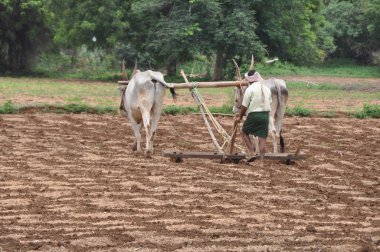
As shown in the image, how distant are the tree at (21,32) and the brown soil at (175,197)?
2493 cm

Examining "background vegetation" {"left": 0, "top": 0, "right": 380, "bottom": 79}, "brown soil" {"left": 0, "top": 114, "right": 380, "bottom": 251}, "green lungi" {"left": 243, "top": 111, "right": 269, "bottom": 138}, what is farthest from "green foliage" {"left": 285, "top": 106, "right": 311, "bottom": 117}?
"background vegetation" {"left": 0, "top": 0, "right": 380, "bottom": 79}

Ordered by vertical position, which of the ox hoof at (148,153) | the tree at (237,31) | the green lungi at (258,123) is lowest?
the ox hoof at (148,153)

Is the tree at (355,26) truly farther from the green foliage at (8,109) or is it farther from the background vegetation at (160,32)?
the green foliage at (8,109)

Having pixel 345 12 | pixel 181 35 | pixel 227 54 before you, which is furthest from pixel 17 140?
pixel 345 12

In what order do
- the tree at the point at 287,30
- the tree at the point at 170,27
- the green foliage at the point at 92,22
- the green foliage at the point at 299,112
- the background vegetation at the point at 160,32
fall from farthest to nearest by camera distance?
1. the green foliage at the point at 92,22
2. the tree at the point at 287,30
3. the background vegetation at the point at 160,32
4. the tree at the point at 170,27
5. the green foliage at the point at 299,112

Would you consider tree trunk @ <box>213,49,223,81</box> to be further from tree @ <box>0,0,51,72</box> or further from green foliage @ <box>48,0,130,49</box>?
tree @ <box>0,0,51,72</box>

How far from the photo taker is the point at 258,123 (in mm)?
14320

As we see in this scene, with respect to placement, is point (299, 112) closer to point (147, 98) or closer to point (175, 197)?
point (147, 98)

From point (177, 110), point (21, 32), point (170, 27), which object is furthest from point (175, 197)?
point (21, 32)

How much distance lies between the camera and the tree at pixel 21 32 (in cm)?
4312

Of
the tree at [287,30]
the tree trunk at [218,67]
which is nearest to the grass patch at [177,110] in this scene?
the tree at [287,30]

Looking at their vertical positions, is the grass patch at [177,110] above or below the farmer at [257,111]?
below

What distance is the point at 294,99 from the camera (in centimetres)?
3089

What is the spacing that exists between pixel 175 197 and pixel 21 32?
3507 centimetres
